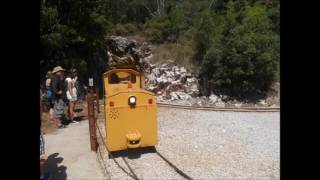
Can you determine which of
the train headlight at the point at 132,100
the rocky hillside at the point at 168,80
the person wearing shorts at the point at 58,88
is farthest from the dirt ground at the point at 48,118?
the rocky hillside at the point at 168,80

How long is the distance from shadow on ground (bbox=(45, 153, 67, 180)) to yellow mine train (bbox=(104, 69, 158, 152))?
1138mm

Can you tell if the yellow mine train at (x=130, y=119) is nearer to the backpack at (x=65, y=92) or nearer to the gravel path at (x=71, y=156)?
the gravel path at (x=71, y=156)

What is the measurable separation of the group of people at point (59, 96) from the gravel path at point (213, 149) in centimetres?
126

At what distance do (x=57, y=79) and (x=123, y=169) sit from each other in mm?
4809

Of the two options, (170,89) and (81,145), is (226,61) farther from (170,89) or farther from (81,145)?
(81,145)

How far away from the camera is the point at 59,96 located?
11.2 m

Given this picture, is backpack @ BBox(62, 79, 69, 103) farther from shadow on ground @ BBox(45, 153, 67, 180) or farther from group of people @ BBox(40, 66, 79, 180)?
shadow on ground @ BBox(45, 153, 67, 180)

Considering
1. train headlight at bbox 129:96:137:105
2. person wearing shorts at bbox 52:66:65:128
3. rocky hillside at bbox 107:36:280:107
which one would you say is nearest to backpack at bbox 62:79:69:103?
person wearing shorts at bbox 52:66:65:128

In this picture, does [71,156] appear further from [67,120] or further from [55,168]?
[67,120]

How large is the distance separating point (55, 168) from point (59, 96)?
3993mm

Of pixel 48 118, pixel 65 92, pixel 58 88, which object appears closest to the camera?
pixel 58 88

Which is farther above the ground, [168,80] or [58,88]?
[168,80]

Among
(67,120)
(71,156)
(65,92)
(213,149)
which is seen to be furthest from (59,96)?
(213,149)
